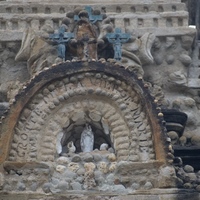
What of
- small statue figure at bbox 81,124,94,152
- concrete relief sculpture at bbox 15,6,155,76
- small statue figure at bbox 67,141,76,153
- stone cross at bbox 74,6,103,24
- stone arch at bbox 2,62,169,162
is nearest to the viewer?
stone arch at bbox 2,62,169,162

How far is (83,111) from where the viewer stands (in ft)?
45.1

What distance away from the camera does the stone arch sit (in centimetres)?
1324

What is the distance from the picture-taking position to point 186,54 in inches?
607

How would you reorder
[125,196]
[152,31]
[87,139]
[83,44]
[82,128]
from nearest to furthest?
1. [125,196]
2. [87,139]
3. [82,128]
4. [83,44]
5. [152,31]

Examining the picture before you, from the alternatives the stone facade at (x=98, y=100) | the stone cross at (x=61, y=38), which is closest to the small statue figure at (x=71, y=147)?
the stone facade at (x=98, y=100)

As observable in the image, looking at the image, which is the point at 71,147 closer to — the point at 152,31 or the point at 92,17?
the point at 92,17

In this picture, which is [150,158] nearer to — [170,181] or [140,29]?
[170,181]

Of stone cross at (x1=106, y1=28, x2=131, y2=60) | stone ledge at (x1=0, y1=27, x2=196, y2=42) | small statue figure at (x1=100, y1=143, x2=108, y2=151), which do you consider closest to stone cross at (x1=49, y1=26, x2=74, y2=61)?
stone cross at (x1=106, y1=28, x2=131, y2=60)

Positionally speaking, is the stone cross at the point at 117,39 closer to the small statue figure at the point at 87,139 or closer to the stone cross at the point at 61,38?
the stone cross at the point at 61,38

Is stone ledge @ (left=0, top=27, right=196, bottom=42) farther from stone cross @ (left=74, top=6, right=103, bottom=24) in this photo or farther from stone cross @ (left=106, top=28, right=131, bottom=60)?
stone cross @ (left=74, top=6, right=103, bottom=24)

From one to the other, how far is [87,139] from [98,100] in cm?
56

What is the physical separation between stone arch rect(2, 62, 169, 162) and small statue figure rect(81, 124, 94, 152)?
126 mm

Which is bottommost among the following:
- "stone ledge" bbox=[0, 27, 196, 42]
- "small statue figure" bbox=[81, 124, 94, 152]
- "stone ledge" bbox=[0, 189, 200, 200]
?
"stone ledge" bbox=[0, 189, 200, 200]

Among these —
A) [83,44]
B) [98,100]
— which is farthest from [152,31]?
[98,100]
